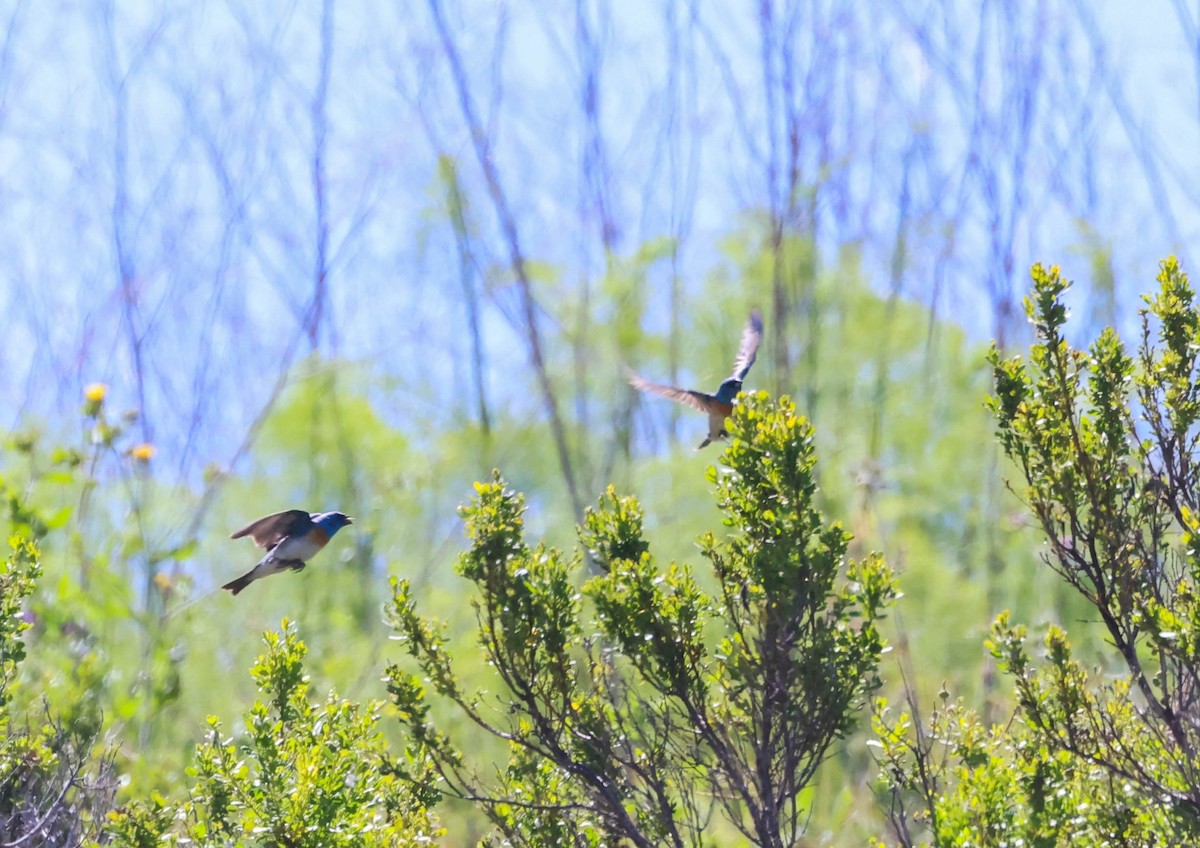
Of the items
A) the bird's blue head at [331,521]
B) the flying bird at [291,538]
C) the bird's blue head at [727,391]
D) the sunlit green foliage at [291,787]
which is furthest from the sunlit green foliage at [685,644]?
the bird's blue head at [727,391]

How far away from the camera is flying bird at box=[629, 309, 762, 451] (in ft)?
17.5

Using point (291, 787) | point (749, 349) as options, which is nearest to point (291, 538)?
point (291, 787)

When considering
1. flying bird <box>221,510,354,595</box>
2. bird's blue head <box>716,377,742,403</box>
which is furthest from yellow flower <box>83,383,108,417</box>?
bird's blue head <box>716,377,742,403</box>

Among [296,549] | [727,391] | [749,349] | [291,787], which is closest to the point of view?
[291,787]

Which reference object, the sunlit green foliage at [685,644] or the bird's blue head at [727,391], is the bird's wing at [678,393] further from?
the sunlit green foliage at [685,644]

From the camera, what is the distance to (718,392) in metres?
6.04

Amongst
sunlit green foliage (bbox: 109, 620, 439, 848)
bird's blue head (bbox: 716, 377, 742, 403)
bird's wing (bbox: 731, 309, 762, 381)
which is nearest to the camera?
sunlit green foliage (bbox: 109, 620, 439, 848)

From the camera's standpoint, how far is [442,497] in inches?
512

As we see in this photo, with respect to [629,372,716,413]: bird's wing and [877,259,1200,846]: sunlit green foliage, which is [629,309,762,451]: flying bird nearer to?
[629,372,716,413]: bird's wing

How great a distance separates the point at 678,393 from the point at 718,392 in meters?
0.64

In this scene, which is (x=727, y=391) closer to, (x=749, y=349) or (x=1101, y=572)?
A: (x=749, y=349)

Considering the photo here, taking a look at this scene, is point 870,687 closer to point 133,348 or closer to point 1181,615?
point 1181,615

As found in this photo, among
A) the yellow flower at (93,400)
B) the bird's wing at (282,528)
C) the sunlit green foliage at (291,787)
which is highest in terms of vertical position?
the yellow flower at (93,400)

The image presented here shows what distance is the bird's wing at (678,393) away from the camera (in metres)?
5.25
